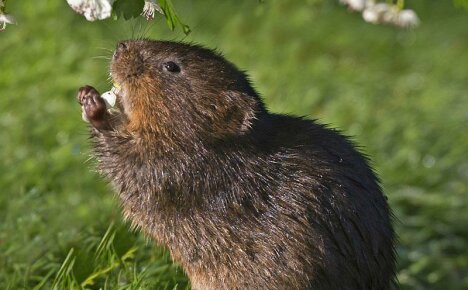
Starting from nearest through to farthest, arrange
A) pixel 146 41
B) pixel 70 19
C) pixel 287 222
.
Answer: pixel 287 222 < pixel 146 41 < pixel 70 19

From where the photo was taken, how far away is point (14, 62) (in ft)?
25.5

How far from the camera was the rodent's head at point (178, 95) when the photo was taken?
4.71m

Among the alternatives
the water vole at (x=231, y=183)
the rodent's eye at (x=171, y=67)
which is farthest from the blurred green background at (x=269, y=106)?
the rodent's eye at (x=171, y=67)

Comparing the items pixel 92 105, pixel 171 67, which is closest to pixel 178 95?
pixel 171 67

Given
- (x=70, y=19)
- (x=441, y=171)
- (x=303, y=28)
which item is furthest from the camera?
(x=303, y=28)

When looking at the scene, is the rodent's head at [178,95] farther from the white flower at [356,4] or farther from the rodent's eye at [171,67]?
the white flower at [356,4]

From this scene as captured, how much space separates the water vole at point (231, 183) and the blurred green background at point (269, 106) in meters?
0.41

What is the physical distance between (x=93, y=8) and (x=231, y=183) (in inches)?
44.8

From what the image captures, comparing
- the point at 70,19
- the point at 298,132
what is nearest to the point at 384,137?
the point at 70,19

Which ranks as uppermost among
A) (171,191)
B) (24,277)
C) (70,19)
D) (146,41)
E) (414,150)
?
(70,19)

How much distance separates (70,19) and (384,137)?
2.62m

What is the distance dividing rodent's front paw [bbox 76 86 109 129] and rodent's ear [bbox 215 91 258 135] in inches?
19.4

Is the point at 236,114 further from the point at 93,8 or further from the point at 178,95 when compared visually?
the point at 93,8

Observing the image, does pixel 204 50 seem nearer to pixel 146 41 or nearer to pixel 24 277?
pixel 146 41
